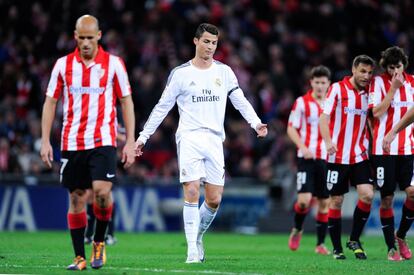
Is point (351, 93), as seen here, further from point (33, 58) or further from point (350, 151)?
point (33, 58)

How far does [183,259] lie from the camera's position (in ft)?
37.3

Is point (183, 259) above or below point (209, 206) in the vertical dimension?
below

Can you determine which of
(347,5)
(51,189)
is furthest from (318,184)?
(347,5)

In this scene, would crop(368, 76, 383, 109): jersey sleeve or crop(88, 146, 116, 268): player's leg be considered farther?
crop(368, 76, 383, 109): jersey sleeve

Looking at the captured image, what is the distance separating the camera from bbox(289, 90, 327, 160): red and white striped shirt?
47.4 ft

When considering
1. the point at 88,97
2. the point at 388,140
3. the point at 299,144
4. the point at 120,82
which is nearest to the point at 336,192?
the point at 388,140

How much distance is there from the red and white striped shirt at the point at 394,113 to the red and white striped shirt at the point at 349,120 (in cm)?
26

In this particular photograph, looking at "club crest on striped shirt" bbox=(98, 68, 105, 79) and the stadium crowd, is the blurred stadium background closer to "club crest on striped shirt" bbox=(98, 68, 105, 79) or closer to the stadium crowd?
the stadium crowd

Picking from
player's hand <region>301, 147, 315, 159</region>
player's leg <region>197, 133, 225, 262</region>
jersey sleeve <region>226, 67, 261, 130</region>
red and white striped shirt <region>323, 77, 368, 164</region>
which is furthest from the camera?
player's hand <region>301, 147, 315, 159</region>

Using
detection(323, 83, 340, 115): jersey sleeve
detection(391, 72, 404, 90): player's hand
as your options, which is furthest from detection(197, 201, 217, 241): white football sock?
detection(391, 72, 404, 90): player's hand

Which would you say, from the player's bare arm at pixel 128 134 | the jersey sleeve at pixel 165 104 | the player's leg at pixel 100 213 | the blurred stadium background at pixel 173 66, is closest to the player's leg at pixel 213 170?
the jersey sleeve at pixel 165 104

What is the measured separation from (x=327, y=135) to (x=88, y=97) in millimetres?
3411

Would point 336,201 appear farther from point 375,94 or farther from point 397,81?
point 397,81

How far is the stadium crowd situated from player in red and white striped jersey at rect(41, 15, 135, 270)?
10.4 m
